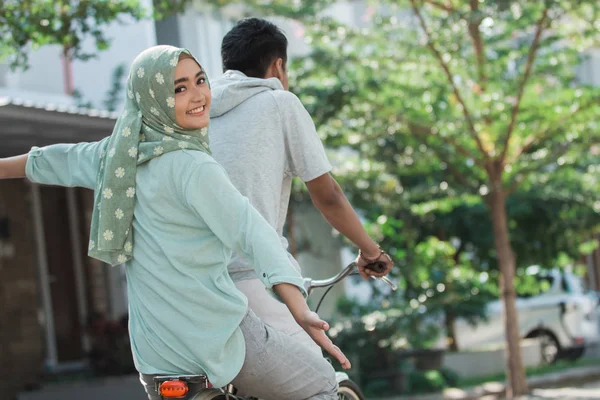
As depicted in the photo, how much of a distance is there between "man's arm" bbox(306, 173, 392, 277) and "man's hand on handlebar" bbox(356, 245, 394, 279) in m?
0.14

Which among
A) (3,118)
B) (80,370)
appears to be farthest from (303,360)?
(80,370)

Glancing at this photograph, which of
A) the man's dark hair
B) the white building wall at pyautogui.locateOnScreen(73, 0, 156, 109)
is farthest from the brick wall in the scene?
the man's dark hair

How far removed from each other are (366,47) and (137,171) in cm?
915

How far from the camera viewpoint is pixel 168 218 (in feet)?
9.76

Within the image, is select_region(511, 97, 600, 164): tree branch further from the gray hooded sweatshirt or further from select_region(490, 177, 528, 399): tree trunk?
the gray hooded sweatshirt

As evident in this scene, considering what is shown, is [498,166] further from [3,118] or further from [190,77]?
[190,77]

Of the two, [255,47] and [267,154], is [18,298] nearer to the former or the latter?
[255,47]

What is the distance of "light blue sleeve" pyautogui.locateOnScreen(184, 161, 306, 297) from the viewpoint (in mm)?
2781

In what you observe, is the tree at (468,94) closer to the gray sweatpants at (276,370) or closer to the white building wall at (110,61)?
the white building wall at (110,61)

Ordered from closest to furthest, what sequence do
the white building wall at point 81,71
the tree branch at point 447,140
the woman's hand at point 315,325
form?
the woman's hand at point 315,325
the tree branch at point 447,140
the white building wall at point 81,71

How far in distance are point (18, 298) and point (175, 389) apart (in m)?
9.74

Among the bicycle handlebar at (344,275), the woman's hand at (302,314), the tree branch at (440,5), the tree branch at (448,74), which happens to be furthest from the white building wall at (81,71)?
the woman's hand at (302,314)

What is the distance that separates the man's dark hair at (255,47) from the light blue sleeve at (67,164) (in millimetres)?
655

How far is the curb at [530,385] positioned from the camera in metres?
12.1
